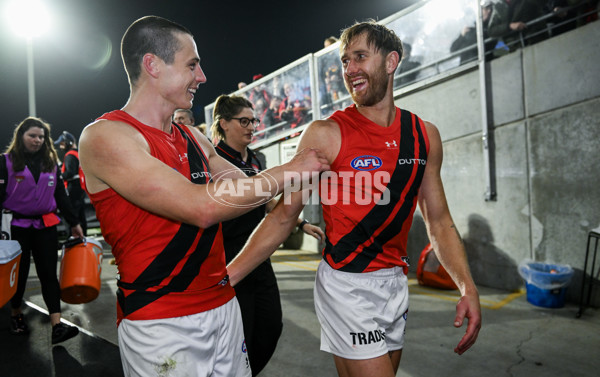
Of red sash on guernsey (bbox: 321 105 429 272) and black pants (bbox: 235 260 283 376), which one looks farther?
black pants (bbox: 235 260 283 376)

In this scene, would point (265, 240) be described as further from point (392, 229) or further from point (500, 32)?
point (500, 32)

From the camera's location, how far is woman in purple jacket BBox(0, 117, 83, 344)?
14.6ft

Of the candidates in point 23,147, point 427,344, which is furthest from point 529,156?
point 23,147

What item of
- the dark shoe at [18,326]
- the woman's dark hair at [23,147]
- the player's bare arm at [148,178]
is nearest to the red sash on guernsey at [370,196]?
the player's bare arm at [148,178]

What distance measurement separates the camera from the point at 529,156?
596 centimetres

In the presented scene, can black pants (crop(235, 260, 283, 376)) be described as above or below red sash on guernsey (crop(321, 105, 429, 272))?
below

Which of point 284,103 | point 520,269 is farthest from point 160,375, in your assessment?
point 284,103

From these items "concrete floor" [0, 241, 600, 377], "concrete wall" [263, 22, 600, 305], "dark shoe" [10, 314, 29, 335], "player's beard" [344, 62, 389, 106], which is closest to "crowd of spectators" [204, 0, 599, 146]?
"concrete wall" [263, 22, 600, 305]

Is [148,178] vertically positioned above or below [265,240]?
above

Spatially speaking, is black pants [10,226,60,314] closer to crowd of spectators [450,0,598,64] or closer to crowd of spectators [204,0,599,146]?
crowd of spectators [204,0,599,146]

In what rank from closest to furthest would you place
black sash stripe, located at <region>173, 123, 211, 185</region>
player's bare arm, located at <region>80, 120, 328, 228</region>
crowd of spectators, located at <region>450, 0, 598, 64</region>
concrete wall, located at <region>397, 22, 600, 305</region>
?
player's bare arm, located at <region>80, 120, 328, 228</region> → black sash stripe, located at <region>173, 123, 211, 185</region> → concrete wall, located at <region>397, 22, 600, 305</region> → crowd of spectators, located at <region>450, 0, 598, 64</region>

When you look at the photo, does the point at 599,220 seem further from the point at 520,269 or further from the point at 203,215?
the point at 203,215

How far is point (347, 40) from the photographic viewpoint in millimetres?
2441

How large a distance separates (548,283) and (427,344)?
7.15 feet
